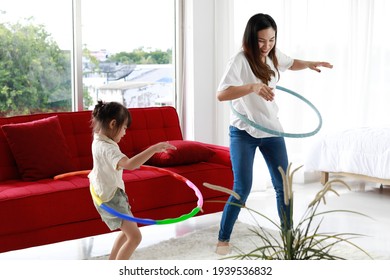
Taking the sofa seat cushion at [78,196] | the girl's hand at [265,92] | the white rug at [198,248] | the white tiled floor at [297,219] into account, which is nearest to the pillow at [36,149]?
the sofa seat cushion at [78,196]

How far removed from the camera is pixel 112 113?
3.12m

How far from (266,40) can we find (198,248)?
1334 mm

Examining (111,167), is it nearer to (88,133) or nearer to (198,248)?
(198,248)

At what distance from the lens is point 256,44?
361cm

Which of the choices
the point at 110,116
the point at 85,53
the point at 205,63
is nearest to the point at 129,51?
the point at 85,53

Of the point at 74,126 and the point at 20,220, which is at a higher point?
the point at 74,126

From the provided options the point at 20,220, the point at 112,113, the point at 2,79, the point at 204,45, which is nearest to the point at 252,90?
the point at 112,113

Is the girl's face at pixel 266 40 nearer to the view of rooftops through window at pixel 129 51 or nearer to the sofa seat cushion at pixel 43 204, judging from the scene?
the sofa seat cushion at pixel 43 204

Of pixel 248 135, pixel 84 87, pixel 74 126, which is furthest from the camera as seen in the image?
pixel 84 87

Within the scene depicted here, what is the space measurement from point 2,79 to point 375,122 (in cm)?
372

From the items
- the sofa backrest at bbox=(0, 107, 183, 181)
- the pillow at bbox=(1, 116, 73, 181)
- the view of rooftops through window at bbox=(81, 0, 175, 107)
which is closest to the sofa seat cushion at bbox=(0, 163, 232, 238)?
the pillow at bbox=(1, 116, 73, 181)

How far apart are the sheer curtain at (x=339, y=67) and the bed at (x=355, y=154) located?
1.44 ft

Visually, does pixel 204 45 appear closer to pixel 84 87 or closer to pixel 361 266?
pixel 84 87

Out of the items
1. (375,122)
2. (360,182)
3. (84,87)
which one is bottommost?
(360,182)
